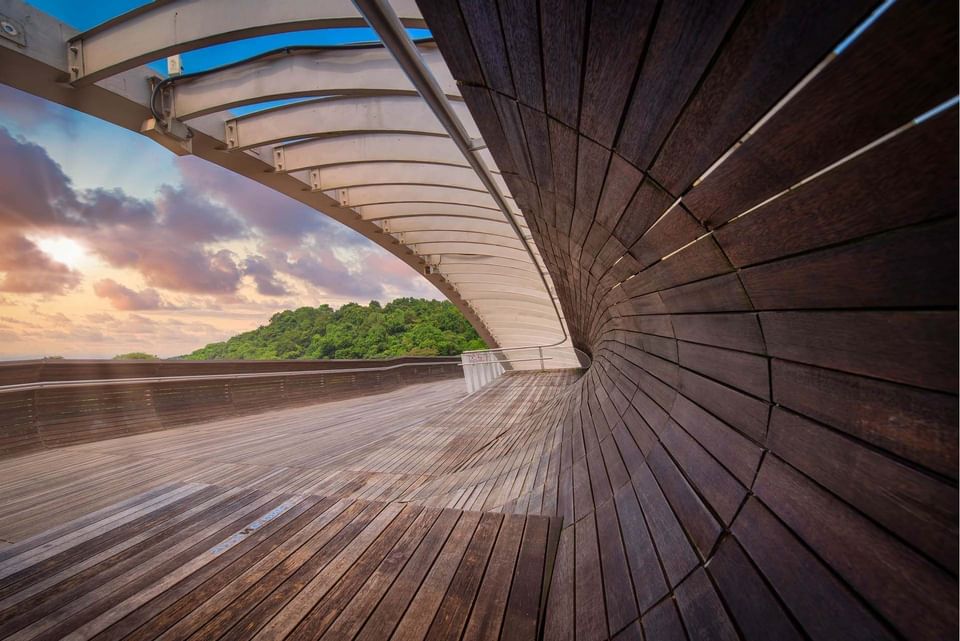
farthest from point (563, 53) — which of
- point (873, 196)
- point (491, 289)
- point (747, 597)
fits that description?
point (491, 289)

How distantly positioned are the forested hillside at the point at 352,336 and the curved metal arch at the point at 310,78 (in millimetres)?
32126

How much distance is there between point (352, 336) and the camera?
40.8 metres

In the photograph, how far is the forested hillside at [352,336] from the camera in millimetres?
40094

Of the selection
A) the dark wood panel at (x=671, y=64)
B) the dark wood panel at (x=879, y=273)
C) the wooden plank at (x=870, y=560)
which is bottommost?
the wooden plank at (x=870, y=560)

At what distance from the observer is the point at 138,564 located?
2.78 meters

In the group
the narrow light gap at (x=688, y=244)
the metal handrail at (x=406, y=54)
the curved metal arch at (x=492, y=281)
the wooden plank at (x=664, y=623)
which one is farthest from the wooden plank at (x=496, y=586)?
the curved metal arch at (x=492, y=281)

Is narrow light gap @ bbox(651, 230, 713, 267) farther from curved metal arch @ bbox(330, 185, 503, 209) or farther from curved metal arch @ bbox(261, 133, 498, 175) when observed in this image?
curved metal arch @ bbox(330, 185, 503, 209)

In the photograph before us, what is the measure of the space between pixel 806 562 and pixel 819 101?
3.60ft

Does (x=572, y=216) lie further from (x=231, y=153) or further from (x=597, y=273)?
(x=231, y=153)

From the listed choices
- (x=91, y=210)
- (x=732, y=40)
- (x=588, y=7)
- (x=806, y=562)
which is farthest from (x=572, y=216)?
(x=91, y=210)

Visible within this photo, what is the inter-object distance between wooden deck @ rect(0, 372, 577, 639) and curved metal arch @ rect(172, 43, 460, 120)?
551 cm

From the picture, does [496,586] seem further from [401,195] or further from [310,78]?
→ [401,195]

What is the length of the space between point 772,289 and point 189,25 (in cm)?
767

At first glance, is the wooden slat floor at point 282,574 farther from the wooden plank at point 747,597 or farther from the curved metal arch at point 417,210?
the curved metal arch at point 417,210
